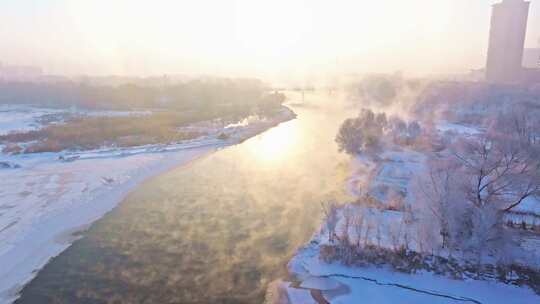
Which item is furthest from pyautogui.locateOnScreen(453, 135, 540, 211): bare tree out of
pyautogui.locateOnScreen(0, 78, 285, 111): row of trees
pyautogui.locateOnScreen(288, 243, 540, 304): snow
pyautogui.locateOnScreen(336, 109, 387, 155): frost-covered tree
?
pyautogui.locateOnScreen(0, 78, 285, 111): row of trees

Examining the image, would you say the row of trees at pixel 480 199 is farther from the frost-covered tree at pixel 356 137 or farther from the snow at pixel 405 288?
the frost-covered tree at pixel 356 137

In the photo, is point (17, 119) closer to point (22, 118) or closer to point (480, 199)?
point (22, 118)

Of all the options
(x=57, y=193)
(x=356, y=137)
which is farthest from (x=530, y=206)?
(x=57, y=193)

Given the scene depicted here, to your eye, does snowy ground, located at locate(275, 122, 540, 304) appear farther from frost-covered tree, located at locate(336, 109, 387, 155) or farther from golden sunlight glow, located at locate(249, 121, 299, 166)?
golden sunlight glow, located at locate(249, 121, 299, 166)

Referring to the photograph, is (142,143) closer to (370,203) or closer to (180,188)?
(180,188)

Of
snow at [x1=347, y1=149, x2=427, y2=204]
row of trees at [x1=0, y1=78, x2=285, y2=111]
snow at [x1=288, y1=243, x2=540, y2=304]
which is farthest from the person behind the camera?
row of trees at [x1=0, y1=78, x2=285, y2=111]

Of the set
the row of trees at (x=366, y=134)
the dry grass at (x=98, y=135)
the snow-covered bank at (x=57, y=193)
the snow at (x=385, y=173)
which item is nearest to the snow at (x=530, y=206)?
the snow at (x=385, y=173)
